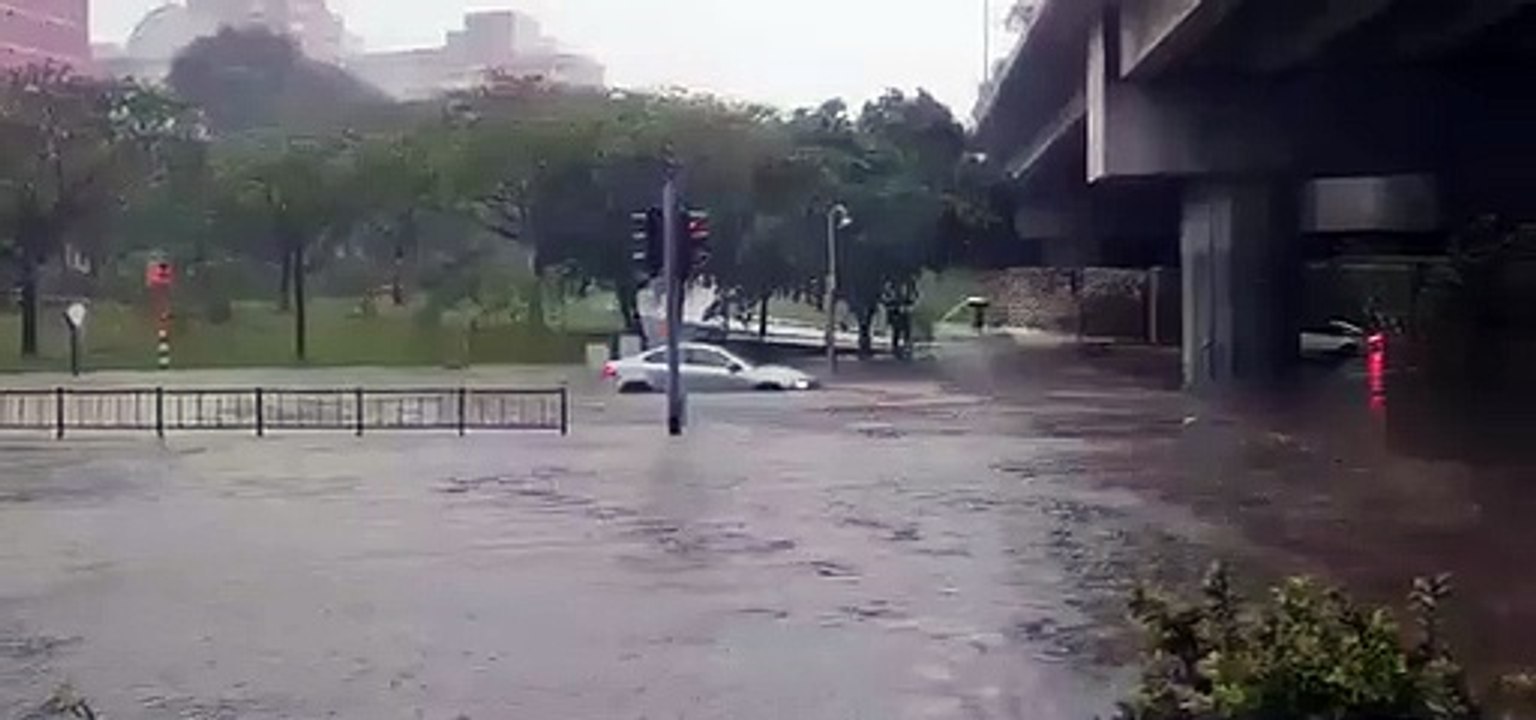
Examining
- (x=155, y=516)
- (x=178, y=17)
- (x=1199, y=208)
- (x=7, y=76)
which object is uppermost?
(x=178, y=17)

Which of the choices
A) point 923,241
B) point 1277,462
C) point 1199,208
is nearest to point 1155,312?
point 923,241

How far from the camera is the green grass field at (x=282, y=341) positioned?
65312 millimetres

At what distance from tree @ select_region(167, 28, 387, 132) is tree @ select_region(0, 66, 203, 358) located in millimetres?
20172

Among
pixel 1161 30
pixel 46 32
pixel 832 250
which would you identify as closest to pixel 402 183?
pixel 832 250

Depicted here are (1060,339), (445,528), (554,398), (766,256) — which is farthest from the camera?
(1060,339)

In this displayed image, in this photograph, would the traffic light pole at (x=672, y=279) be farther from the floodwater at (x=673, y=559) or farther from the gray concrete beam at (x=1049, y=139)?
the gray concrete beam at (x=1049, y=139)

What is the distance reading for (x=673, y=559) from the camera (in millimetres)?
18562

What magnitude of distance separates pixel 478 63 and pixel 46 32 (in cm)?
2070

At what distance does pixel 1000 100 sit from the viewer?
2415 inches

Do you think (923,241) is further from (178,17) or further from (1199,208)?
(178,17)

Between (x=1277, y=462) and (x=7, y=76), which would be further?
(x=7, y=76)

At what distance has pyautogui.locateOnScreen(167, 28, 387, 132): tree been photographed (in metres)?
95.4

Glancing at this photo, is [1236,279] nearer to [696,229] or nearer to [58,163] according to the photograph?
[696,229]

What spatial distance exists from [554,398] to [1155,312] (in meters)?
42.6
